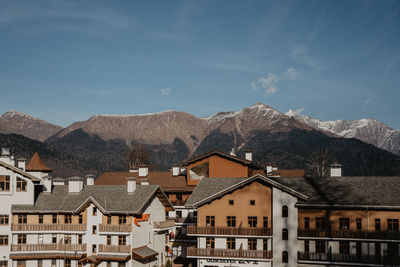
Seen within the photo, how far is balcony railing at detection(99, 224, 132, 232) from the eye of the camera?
2201 inches

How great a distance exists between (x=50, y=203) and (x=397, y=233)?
42.2 metres

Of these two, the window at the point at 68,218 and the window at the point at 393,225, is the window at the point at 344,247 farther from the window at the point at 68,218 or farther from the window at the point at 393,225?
the window at the point at 68,218

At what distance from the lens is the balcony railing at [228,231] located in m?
51.9

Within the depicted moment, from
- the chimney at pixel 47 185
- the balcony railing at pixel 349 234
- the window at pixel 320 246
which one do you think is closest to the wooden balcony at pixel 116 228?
the chimney at pixel 47 185

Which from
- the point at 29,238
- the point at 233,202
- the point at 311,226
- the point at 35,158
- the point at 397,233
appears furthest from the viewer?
the point at 35,158

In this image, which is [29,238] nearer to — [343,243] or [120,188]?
[120,188]

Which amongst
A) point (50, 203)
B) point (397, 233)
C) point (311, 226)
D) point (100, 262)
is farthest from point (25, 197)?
point (397, 233)

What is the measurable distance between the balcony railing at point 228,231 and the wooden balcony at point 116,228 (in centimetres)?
771

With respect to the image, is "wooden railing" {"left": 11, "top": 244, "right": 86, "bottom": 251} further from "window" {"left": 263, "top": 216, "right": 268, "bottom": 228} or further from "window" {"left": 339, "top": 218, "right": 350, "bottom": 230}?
"window" {"left": 339, "top": 218, "right": 350, "bottom": 230}

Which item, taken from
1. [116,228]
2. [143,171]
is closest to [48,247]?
[116,228]

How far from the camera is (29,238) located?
58.6 m

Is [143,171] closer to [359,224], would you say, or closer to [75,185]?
[75,185]

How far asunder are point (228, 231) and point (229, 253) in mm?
2490

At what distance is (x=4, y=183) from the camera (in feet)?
197
